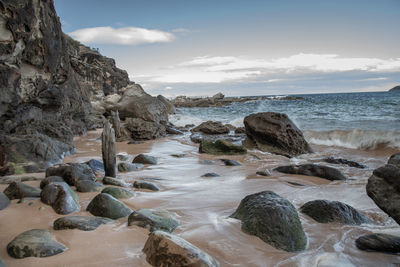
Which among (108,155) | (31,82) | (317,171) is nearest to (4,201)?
(108,155)

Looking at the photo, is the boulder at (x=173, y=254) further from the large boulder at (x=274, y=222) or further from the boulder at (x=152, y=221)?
the large boulder at (x=274, y=222)

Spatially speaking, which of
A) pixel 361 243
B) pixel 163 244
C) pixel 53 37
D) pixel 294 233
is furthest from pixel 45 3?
pixel 361 243

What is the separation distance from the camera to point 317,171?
5.75 meters

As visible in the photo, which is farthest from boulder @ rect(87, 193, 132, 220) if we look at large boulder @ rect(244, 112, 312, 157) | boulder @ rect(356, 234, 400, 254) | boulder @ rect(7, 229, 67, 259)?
large boulder @ rect(244, 112, 312, 157)

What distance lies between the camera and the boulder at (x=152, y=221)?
279 centimetres

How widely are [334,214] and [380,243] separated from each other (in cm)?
72

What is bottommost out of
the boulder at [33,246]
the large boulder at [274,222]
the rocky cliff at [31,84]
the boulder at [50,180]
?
the large boulder at [274,222]

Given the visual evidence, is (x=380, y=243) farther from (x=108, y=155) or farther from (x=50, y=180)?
(x=108, y=155)

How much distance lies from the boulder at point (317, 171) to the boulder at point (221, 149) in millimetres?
2387

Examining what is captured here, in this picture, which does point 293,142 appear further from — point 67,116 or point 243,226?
point 67,116

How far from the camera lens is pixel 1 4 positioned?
15.9 ft

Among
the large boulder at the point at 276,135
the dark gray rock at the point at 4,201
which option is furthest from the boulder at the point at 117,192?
the large boulder at the point at 276,135

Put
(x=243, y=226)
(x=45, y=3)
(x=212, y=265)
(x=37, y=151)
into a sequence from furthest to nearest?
1. (x=45, y=3)
2. (x=37, y=151)
3. (x=243, y=226)
4. (x=212, y=265)

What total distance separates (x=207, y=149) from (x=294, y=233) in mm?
6138
